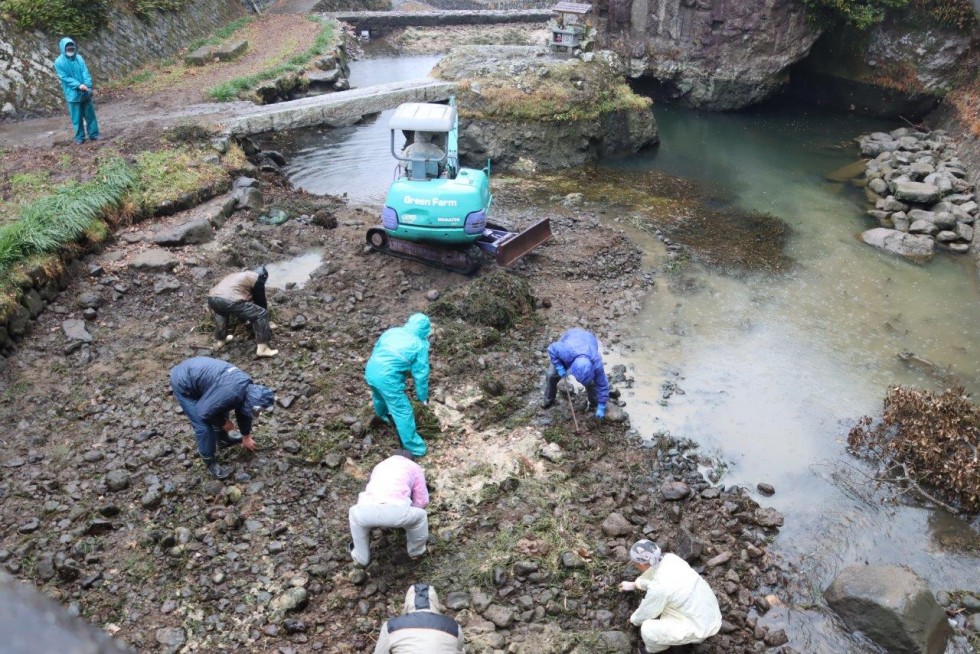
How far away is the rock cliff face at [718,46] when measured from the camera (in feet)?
Answer: 65.2

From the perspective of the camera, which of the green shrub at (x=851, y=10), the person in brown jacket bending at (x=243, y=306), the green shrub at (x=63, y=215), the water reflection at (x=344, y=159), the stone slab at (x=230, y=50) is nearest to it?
the person in brown jacket bending at (x=243, y=306)

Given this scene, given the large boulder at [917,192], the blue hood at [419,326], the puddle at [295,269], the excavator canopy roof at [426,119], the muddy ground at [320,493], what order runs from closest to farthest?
the muddy ground at [320,493] → the blue hood at [419,326] → the excavator canopy roof at [426,119] → the puddle at [295,269] → the large boulder at [917,192]

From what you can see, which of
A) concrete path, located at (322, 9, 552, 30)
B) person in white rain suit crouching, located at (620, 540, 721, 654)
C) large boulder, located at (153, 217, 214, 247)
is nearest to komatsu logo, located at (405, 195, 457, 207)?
large boulder, located at (153, 217, 214, 247)

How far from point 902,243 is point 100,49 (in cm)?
1800

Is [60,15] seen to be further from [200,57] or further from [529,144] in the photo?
[529,144]

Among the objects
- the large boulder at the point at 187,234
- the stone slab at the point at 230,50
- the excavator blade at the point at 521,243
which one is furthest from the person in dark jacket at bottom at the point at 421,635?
the stone slab at the point at 230,50

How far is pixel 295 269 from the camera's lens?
34.3 ft

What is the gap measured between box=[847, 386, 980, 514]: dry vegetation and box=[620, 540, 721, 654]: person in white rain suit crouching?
3574 millimetres

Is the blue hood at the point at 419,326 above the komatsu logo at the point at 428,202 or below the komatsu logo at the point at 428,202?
below

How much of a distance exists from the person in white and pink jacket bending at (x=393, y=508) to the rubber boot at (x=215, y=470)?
1486 millimetres

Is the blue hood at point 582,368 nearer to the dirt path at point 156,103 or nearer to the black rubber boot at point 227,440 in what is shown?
the black rubber boot at point 227,440

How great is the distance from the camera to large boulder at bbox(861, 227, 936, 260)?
40.9 ft

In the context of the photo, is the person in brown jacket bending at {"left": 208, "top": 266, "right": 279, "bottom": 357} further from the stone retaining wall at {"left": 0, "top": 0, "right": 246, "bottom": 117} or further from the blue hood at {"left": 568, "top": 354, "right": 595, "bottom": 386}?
the stone retaining wall at {"left": 0, "top": 0, "right": 246, "bottom": 117}

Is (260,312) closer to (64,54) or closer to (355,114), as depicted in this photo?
(64,54)
